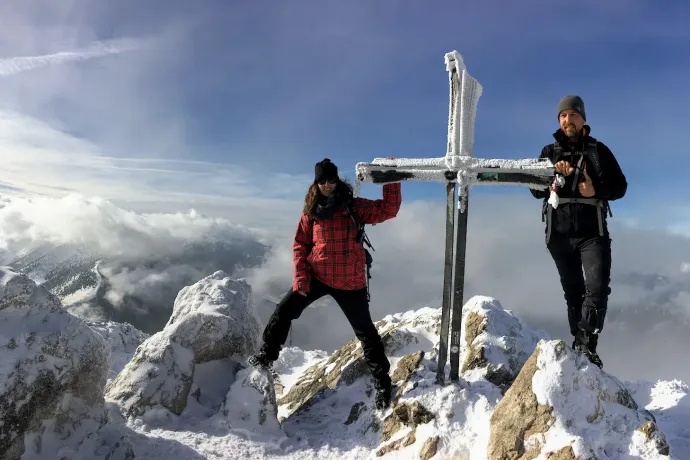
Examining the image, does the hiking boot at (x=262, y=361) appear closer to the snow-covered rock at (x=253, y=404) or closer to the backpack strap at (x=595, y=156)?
the snow-covered rock at (x=253, y=404)

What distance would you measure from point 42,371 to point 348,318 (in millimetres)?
4414

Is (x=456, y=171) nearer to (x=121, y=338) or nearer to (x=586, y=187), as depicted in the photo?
(x=586, y=187)

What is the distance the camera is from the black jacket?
546 cm

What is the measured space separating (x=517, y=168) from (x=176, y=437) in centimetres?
664

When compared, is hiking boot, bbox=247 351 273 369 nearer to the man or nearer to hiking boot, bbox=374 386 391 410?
hiking boot, bbox=374 386 391 410

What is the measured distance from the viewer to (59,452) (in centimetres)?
542

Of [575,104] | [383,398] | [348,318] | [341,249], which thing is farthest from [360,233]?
[575,104]

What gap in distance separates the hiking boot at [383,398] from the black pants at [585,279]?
3111 mm

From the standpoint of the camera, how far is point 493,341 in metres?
8.11

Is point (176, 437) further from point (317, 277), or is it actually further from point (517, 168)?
point (517, 168)

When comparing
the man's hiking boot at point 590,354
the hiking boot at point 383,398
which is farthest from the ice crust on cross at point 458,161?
the hiking boot at point 383,398

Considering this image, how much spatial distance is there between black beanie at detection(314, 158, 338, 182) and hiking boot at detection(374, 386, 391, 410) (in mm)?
3762

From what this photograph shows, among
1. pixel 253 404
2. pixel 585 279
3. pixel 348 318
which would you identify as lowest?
pixel 253 404

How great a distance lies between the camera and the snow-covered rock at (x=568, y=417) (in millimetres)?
4480
